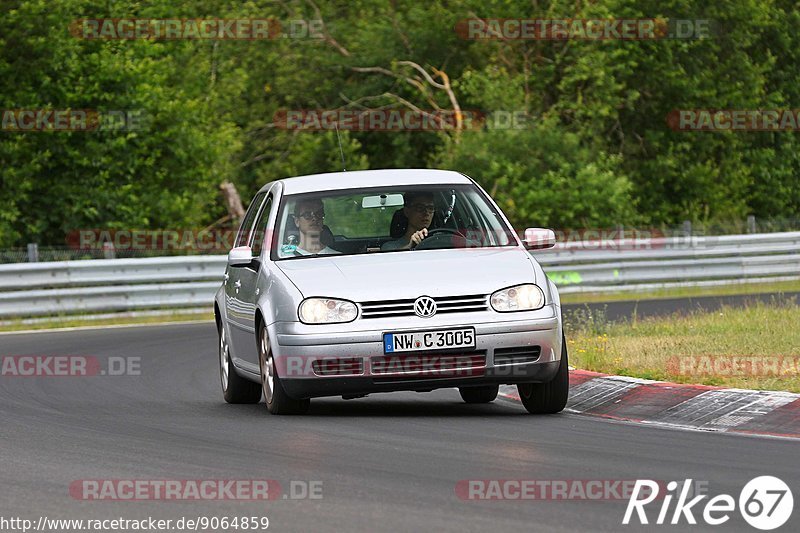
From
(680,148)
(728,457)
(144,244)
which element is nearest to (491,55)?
(680,148)

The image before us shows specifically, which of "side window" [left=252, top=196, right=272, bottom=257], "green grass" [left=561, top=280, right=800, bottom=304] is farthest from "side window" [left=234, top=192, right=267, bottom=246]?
"green grass" [left=561, top=280, right=800, bottom=304]

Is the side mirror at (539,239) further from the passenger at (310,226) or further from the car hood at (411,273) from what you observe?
the passenger at (310,226)

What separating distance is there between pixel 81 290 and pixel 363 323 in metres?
15.1

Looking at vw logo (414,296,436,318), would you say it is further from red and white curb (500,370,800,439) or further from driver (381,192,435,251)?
red and white curb (500,370,800,439)

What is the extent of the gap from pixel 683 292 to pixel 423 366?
1812cm

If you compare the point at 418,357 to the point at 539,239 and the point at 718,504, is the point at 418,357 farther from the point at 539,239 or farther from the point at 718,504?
the point at 718,504

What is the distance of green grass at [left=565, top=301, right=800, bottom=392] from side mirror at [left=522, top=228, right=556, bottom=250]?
1359 mm

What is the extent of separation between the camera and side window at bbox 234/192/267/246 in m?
13.1

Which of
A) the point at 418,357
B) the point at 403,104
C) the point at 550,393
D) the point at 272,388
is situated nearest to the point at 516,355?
the point at 550,393

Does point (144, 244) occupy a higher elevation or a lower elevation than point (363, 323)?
lower

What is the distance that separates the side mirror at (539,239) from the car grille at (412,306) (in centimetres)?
108

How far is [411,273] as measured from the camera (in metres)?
10.8

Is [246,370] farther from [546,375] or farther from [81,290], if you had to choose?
[81,290]

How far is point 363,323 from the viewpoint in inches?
415
